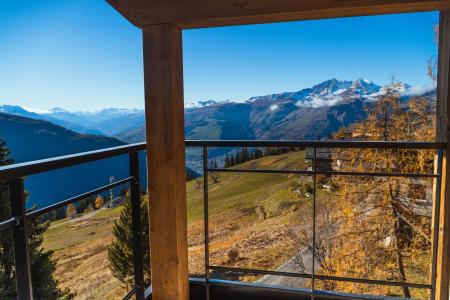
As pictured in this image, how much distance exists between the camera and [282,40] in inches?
1208

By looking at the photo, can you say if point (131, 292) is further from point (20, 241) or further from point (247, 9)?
point (247, 9)

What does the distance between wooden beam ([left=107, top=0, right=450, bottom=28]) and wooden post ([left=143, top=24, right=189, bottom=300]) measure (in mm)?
82

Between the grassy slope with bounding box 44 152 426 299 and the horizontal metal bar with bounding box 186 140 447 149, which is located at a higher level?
the horizontal metal bar with bounding box 186 140 447 149

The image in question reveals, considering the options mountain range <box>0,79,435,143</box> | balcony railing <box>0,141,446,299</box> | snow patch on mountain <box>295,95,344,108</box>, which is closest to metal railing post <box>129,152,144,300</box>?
balcony railing <box>0,141,446,299</box>

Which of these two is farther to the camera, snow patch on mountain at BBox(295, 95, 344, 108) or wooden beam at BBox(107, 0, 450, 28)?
snow patch on mountain at BBox(295, 95, 344, 108)

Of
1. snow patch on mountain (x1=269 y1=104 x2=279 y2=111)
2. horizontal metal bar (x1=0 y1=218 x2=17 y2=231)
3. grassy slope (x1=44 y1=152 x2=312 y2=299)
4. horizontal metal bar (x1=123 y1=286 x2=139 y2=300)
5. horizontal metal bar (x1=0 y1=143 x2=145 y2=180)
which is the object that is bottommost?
grassy slope (x1=44 y1=152 x2=312 y2=299)

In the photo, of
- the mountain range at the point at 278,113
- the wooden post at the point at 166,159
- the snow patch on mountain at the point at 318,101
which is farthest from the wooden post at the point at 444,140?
the snow patch on mountain at the point at 318,101

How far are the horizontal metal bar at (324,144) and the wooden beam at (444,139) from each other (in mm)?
114

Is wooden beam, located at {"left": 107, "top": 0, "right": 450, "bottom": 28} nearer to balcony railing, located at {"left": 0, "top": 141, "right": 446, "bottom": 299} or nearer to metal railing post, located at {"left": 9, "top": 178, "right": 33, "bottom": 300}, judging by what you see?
balcony railing, located at {"left": 0, "top": 141, "right": 446, "bottom": 299}

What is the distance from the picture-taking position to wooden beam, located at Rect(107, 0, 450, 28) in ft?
5.37

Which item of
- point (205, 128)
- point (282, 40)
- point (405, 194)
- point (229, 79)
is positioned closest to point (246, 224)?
point (205, 128)

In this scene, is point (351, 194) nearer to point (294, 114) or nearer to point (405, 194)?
point (405, 194)

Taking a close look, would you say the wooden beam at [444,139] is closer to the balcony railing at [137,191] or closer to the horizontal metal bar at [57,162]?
the balcony railing at [137,191]

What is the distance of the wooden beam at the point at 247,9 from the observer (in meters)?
Answer: 1.64
